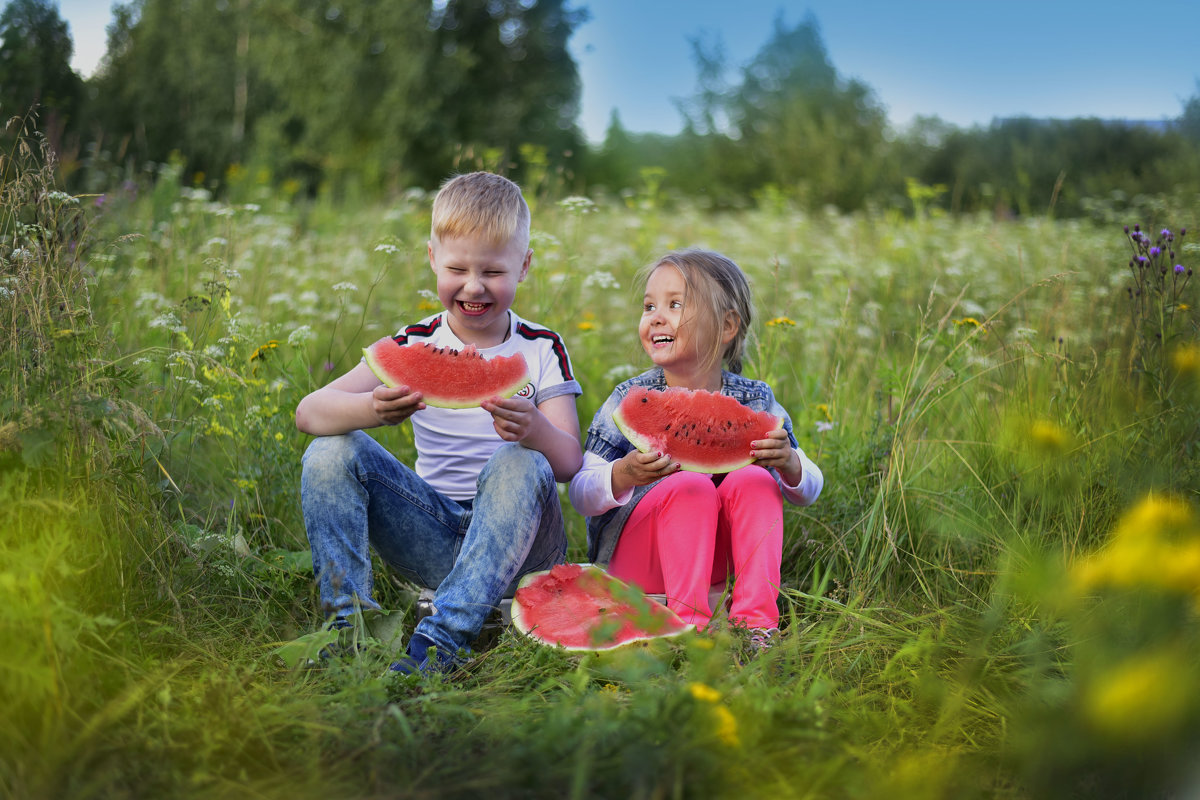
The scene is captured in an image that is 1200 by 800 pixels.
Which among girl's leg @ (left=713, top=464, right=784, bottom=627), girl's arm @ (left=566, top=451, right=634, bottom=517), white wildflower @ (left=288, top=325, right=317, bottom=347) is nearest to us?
girl's leg @ (left=713, top=464, right=784, bottom=627)

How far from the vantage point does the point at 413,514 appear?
287cm

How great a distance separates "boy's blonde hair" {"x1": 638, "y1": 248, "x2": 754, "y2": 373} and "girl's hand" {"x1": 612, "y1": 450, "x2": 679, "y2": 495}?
23.7 inches

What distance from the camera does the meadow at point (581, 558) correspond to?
164 cm

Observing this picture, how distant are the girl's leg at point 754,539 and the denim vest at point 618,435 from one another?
123mm

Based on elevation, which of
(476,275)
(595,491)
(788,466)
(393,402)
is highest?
(476,275)

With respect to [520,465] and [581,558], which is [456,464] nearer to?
[520,465]

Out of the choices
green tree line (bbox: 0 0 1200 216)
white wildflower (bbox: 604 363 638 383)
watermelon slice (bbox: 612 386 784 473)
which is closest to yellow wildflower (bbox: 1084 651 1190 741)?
watermelon slice (bbox: 612 386 784 473)

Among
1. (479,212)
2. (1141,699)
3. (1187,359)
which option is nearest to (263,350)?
(479,212)

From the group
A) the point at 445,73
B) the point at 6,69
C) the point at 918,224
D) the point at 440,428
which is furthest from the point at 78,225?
the point at 445,73

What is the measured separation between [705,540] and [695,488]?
0.18 m

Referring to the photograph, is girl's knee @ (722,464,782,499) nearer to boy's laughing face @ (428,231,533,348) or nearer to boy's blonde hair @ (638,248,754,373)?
boy's blonde hair @ (638,248,754,373)

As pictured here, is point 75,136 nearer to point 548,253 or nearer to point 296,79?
point 548,253

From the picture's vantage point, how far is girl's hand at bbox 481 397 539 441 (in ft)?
8.22

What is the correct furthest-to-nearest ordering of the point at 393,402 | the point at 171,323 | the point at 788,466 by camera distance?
the point at 171,323 < the point at 788,466 < the point at 393,402
